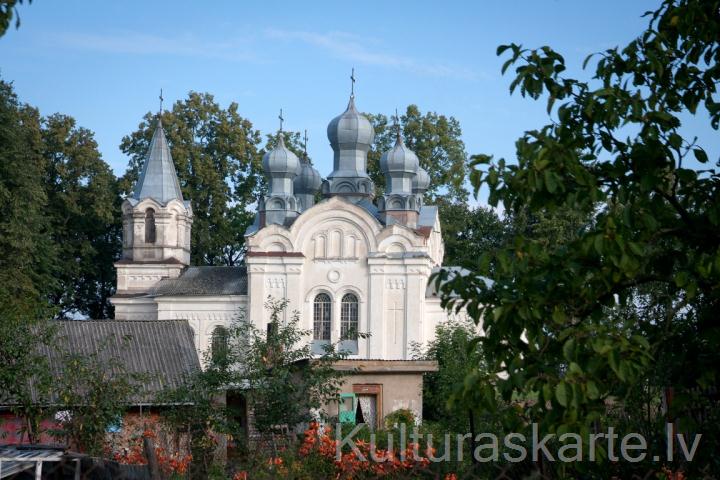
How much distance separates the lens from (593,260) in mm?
5066

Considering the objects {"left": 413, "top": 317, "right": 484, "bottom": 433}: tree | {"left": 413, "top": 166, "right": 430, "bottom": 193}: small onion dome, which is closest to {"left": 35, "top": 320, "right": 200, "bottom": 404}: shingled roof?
{"left": 413, "top": 317, "right": 484, "bottom": 433}: tree

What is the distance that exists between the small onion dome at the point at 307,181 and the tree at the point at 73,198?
7256mm

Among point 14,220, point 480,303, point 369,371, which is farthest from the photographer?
point 14,220

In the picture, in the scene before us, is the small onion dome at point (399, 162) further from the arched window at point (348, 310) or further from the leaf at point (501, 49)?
the leaf at point (501, 49)

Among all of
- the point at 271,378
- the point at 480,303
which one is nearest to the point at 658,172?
the point at 480,303

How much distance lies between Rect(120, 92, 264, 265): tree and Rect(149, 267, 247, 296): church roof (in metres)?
5.44

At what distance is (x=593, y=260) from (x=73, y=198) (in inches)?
1558

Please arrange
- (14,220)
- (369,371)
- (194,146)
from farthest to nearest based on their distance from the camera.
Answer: (194,146) → (14,220) → (369,371)

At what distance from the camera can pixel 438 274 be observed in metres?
5.16

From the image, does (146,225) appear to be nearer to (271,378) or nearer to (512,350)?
(271,378)

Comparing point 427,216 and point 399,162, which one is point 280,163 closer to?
point 399,162

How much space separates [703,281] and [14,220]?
3245 centimetres

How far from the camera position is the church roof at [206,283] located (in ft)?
124

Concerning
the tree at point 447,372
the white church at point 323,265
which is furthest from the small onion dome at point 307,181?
the tree at point 447,372
